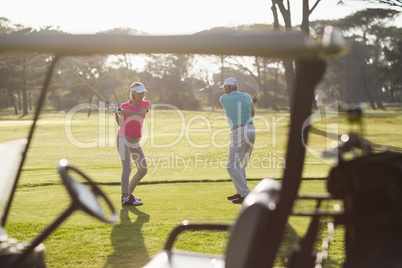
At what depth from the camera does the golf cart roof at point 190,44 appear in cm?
204

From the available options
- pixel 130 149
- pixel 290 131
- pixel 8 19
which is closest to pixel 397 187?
pixel 290 131

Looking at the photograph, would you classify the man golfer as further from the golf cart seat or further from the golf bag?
the golf bag

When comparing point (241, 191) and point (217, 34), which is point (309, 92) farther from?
point (241, 191)

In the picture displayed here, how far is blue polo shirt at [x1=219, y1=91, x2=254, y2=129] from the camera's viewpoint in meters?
9.48

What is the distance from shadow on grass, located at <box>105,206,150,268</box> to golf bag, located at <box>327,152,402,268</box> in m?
3.76

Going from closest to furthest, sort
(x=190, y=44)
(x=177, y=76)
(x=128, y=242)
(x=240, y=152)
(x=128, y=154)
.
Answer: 1. (x=190, y=44)
2. (x=128, y=242)
3. (x=128, y=154)
4. (x=240, y=152)
5. (x=177, y=76)

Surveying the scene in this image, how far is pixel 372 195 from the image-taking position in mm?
2283

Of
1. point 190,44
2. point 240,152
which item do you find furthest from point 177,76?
point 190,44

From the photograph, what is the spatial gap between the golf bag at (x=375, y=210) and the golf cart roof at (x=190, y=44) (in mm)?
549

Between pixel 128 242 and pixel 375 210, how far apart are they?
487 cm

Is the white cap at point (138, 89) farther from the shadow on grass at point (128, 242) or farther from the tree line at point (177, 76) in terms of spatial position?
the tree line at point (177, 76)

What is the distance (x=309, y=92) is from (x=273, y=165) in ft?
48.9

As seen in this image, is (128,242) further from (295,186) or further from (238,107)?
(295,186)

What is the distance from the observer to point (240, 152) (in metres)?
9.80
